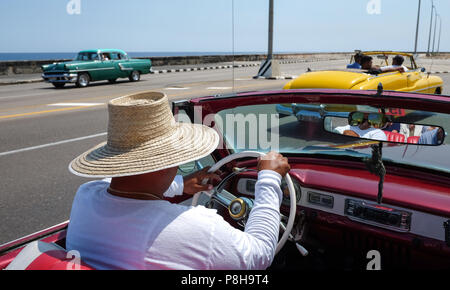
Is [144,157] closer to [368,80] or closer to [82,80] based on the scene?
[368,80]

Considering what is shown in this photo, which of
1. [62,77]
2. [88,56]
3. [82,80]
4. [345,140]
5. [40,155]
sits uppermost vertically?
[88,56]

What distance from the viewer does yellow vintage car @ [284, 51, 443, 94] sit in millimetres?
7387

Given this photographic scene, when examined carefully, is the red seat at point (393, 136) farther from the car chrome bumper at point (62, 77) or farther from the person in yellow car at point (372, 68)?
the car chrome bumper at point (62, 77)

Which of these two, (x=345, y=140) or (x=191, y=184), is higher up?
(x=345, y=140)

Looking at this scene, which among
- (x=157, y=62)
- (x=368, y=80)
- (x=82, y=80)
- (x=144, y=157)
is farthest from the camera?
(x=157, y=62)

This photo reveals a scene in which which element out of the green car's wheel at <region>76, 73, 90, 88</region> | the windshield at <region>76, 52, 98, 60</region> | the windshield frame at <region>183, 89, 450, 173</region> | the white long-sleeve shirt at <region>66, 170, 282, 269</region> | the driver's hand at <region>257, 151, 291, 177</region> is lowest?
the green car's wheel at <region>76, 73, 90, 88</region>

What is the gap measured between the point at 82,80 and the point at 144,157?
18.2 metres

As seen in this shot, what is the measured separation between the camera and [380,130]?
2127mm

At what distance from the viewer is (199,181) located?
2348 millimetres

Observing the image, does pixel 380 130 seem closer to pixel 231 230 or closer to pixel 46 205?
pixel 231 230

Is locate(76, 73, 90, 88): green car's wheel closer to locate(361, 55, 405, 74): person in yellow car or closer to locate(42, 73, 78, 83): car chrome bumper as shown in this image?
locate(42, 73, 78, 83): car chrome bumper

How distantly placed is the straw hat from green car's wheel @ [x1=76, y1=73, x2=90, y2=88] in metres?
17.8

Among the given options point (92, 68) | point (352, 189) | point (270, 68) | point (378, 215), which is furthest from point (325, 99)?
point (270, 68)

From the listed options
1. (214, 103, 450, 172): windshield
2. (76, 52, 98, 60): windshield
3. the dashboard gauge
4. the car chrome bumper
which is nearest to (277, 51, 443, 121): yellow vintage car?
(214, 103, 450, 172): windshield
